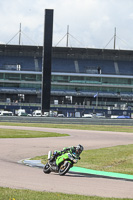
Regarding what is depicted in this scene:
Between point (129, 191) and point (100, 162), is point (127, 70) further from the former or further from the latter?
point (129, 191)

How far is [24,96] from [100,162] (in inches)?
3654

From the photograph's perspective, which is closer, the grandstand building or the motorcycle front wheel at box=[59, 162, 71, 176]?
the motorcycle front wheel at box=[59, 162, 71, 176]

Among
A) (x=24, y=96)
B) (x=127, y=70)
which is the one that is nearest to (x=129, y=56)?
(x=127, y=70)

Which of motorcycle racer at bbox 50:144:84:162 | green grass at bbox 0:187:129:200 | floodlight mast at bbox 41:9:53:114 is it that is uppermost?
floodlight mast at bbox 41:9:53:114

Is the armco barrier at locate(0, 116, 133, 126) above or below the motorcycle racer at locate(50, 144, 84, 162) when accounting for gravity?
below

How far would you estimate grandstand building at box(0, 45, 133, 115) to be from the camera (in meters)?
113

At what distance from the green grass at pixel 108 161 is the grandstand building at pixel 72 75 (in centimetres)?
8393

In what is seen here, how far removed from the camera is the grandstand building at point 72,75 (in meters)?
113

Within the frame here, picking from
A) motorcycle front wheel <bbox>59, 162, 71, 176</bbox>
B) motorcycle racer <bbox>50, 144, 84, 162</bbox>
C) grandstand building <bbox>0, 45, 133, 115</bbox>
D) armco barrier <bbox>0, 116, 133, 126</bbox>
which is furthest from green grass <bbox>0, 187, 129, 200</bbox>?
grandstand building <bbox>0, 45, 133, 115</bbox>

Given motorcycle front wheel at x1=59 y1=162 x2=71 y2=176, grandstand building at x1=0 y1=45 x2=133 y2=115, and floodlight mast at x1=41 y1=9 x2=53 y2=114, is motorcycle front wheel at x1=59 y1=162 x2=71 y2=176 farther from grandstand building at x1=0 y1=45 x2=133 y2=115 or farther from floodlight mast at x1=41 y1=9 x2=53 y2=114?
grandstand building at x1=0 y1=45 x2=133 y2=115

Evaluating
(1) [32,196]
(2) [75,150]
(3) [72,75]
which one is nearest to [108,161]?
(2) [75,150]

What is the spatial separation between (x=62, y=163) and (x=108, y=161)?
5901mm

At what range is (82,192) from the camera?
1230 cm

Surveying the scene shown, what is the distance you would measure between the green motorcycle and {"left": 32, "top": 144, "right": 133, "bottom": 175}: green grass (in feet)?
9.36
